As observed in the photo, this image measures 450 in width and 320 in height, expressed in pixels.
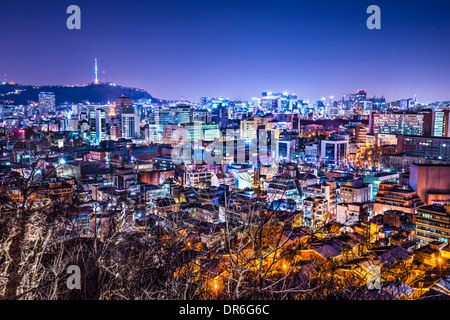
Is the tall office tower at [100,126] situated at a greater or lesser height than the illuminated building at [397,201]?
greater

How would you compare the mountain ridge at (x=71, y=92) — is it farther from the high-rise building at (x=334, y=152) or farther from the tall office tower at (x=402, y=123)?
the high-rise building at (x=334, y=152)

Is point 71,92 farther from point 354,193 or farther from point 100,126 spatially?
point 354,193

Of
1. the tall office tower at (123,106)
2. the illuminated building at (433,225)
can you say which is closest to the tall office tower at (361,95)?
the tall office tower at (123,106)

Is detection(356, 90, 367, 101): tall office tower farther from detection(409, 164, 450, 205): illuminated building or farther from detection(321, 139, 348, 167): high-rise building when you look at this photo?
detection(409, 164, 450, 205): illuminated building

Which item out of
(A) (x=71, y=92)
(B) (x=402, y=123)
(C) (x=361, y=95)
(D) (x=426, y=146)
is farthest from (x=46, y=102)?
(C) (x=361, y=95)

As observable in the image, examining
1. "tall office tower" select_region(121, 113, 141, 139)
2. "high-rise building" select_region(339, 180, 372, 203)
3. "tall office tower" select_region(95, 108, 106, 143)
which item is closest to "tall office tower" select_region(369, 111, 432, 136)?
"high-rise building" select_region(339, 180, 372, 203)
